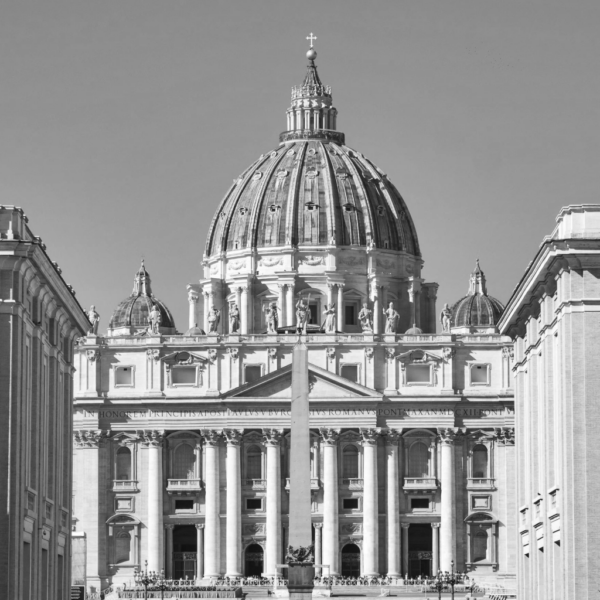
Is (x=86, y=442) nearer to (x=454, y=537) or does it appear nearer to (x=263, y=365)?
(x=263, y=365)

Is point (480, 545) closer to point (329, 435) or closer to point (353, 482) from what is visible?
point (353, 482)

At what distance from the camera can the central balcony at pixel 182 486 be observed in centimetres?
17925

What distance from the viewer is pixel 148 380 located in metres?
182

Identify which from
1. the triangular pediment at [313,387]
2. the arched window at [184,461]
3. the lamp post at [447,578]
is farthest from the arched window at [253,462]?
the lamp post at [447,578]

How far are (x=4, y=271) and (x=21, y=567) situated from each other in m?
10.5

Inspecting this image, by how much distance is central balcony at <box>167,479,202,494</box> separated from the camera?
179 metres

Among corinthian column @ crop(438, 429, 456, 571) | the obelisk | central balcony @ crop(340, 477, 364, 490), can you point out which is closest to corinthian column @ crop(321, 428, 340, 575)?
central balcony @ crop(340, 477, 364, 490)

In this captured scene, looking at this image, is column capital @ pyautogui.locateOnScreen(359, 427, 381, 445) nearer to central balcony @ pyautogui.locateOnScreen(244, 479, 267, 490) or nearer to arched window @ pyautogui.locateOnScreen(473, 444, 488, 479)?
arched window @ pyautogui.locateOnScreen(473, 444, 488, 479)

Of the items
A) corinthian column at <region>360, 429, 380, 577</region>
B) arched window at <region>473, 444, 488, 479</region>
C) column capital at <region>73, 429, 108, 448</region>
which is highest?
column capital at <region>73, 429, 108, 448</region>

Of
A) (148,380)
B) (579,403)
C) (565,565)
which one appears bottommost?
(565,565)

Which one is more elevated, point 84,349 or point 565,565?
point 84,349

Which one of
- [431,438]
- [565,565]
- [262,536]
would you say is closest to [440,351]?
[431,438]

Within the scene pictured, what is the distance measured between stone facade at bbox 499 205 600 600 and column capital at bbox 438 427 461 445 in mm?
81947

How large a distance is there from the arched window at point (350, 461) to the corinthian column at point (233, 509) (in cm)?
771
